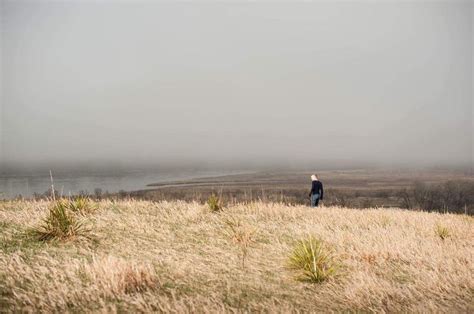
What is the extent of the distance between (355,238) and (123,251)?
605 cm

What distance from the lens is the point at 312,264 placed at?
7242 mm

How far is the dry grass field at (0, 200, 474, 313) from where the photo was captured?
5.55 meters

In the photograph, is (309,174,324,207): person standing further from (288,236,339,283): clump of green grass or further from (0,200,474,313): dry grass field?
(288,236,339,283): clump of green grass

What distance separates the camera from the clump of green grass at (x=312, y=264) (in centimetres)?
699

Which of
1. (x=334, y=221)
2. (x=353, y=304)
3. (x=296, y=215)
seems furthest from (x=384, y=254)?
(x=296, y=215)

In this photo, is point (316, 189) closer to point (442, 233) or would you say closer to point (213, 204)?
point (213, 204)

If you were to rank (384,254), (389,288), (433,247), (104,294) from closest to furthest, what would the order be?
(104,294)
(389,288)
(384,254)
(433,247)

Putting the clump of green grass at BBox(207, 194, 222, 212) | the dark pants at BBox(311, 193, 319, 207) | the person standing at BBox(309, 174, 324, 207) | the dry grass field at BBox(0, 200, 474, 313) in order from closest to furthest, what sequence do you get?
the dry grass field at BBox(0, 200, 474, 313)
the clump of green grass at BBox(207, 194, 222, 212)
the person standing at BBox(309, 174, 324, 207)
the dark pants at BBox(311, 193, 319, 207)

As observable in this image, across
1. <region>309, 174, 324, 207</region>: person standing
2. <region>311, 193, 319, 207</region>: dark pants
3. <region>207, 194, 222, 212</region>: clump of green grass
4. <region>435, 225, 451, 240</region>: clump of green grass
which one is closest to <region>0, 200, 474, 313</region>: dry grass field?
<region>435, 225, 451, 240</region>: clump of green grass

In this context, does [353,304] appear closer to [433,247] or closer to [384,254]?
[384,254]

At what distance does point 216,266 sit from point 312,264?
193 cm

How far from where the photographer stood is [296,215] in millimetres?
13812

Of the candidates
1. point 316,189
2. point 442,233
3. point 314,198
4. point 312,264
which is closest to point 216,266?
point 312,264

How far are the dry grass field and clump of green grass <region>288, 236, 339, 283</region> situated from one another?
129 mm
